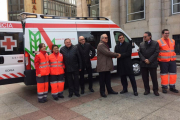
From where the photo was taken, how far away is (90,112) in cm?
352

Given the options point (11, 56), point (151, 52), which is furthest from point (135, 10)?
point (11, 56)

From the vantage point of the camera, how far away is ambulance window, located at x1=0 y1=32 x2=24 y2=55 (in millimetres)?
4391

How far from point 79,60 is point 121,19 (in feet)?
43.2

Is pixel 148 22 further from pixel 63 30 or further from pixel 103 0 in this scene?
pixel 63 30

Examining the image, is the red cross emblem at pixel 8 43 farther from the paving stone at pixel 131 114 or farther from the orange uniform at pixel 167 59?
the orange uniform at pixel 167 59

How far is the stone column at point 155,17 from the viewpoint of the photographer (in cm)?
1323

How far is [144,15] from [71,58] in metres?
12.3

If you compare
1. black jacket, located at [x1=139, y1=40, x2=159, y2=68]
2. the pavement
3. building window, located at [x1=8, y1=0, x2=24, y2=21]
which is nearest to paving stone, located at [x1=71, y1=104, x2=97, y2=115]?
the pavement

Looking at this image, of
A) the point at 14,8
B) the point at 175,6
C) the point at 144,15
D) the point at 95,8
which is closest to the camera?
the point at 175,6

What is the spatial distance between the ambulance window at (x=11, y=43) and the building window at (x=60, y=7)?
31.9m

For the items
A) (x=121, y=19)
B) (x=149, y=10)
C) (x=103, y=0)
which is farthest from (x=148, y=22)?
(x=103, y=0)

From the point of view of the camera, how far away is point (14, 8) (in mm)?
29891

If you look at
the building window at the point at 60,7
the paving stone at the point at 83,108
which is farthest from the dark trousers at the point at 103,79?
the building window at the point at 60,7

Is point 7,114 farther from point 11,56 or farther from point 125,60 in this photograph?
point 125,60
